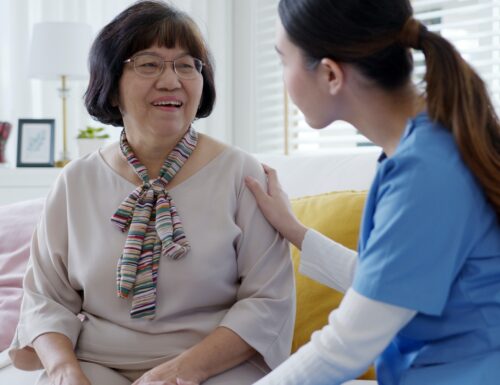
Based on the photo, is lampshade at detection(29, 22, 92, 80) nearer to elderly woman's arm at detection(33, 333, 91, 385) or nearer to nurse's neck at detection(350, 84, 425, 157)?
elderly woman's arm at detection(33, 333, 91, 385)

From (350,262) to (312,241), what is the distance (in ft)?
0.32

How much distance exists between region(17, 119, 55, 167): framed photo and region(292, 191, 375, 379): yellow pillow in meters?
2.18

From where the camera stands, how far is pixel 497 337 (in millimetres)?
1062

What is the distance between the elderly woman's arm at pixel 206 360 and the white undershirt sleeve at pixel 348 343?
441 mm

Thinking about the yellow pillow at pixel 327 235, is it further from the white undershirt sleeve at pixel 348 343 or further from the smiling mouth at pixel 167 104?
the white undershirt sleeve at pixel 348 343

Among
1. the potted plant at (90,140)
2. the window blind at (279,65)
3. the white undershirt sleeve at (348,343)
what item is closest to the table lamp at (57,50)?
the potted plant at (90,140)

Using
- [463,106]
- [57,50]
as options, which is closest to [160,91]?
[463,106]

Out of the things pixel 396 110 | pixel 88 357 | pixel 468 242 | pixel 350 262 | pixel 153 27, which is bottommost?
pixel 88 357

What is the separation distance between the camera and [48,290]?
1693mm

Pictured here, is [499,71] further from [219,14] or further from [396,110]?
[396,110]

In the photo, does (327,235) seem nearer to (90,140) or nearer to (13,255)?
(13,255)

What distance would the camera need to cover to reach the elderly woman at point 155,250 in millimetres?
1589

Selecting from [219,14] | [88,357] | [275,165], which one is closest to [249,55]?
[219,14]

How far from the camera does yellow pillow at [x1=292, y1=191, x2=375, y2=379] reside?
72.9 inches
